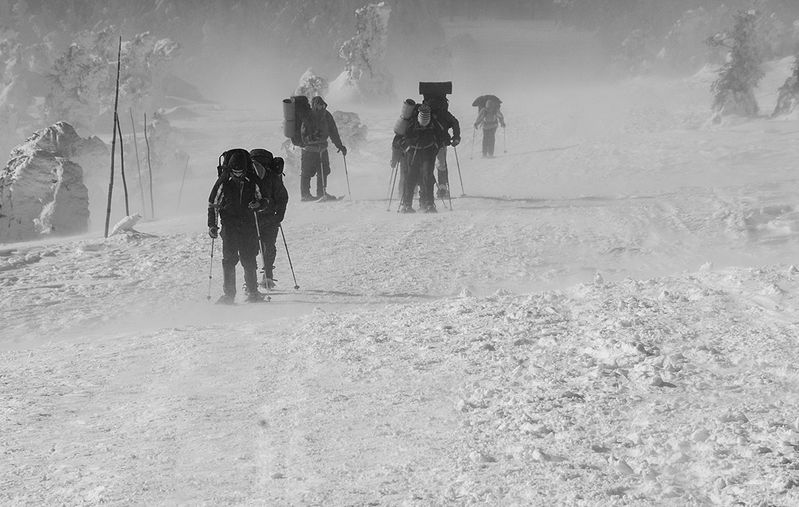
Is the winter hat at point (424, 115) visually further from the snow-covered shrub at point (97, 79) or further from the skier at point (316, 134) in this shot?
the snow-covered shrub at point (97, 79)

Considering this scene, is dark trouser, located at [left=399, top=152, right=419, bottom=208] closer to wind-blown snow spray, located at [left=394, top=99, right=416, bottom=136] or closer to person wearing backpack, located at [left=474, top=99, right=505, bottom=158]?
wind-blown snow spray, located at [left=394, top=99, right=416, bottom=136]

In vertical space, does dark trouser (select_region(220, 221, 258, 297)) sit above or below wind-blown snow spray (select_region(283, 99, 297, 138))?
below

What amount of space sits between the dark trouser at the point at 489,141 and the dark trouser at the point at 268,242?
15.9 metres

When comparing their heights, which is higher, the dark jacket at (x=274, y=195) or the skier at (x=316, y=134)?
the skier at (x=316, y=134)

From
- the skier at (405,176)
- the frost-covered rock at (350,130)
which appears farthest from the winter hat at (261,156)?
the frost-covered rock at (350,130)

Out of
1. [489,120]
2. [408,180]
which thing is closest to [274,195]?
[408,180]

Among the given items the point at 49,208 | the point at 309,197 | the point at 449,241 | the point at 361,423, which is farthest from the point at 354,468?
the point at 49,208

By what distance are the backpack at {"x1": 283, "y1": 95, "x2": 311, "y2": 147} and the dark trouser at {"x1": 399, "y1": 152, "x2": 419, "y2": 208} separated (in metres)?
2.38

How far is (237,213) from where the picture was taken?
28.0ft

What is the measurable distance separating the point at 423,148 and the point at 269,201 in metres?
4.96

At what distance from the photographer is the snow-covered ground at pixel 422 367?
11.6 ft

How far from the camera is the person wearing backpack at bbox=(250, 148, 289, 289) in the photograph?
28.4ft

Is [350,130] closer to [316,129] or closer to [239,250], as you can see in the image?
[316,129]

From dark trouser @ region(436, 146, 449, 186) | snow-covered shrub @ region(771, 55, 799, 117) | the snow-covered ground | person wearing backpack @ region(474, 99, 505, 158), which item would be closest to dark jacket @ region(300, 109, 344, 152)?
dark trouser @ region(436, 146, 449, 186)
